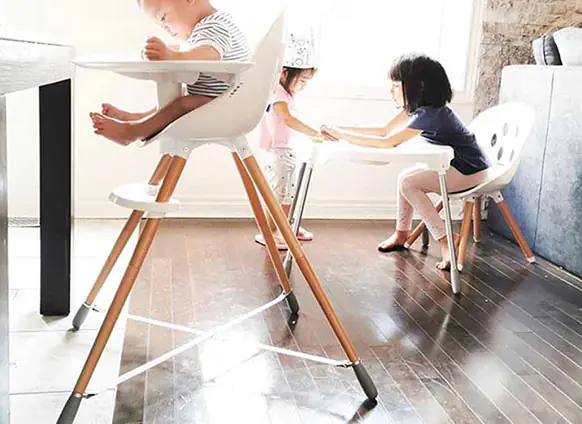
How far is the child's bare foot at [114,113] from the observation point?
1686mm

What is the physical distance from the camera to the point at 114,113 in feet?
5.58

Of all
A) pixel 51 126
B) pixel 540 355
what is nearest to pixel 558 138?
pixel 540 355

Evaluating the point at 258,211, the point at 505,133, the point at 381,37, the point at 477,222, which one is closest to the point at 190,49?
the point at 258,211

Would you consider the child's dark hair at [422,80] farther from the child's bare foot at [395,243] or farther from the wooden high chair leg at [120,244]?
the wooden high chair leg at [120,244]

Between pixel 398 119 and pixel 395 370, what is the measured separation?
1.29 m

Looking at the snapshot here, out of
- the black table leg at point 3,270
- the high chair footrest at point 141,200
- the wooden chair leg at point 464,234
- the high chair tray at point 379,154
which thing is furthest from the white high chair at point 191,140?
the wooden chair leg at point 464,234

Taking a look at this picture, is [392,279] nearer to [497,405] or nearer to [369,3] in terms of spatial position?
[497,405]

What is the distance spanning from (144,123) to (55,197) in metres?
0.62

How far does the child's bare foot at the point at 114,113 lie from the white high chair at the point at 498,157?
152cm

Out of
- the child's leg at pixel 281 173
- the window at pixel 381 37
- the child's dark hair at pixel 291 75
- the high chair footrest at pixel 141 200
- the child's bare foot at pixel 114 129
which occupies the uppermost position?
the window at pixel 381 37

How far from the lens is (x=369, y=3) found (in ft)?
11.7

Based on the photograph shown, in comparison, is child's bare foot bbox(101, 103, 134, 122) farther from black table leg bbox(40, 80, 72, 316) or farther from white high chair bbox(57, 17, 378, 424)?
black table leg bbox(40, 80, 72, 316)

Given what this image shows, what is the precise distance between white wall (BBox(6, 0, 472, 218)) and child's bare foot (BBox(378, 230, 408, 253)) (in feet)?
1.89

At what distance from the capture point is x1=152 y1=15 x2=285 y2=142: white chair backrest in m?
1.55
